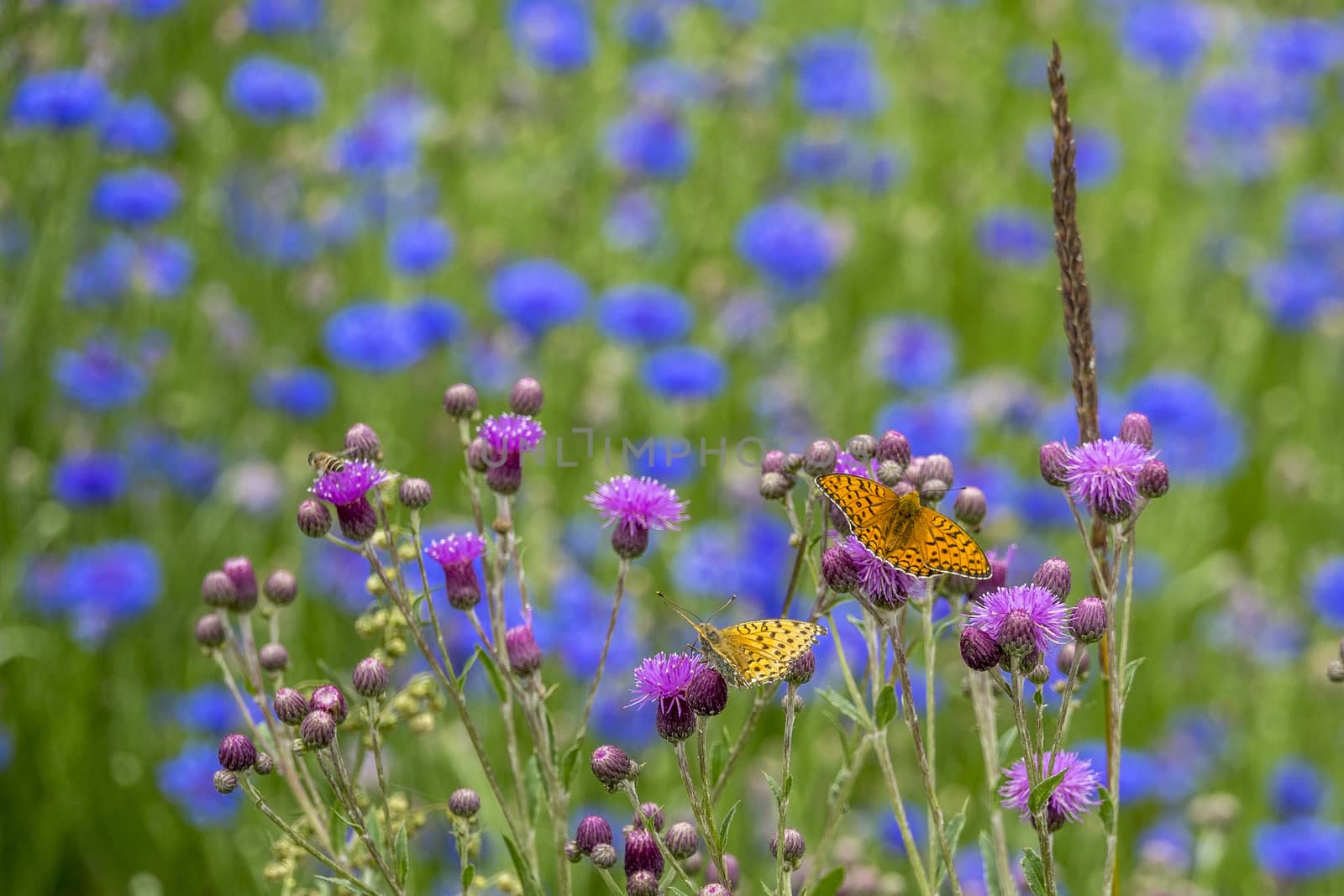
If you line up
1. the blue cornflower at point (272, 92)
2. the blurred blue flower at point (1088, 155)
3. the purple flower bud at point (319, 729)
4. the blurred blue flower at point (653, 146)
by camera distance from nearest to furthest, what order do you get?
1. the purple flower bud at point (319, 729)
2. the blue cornflower at point (272, 92)
3. the blurred blue flower at point (653, 146)
4. the blurred blue flower at point (1088, 155)

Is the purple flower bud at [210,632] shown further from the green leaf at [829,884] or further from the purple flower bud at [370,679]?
the green leaf at [829,884]

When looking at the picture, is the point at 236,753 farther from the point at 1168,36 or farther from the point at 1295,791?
the point at 1168,36

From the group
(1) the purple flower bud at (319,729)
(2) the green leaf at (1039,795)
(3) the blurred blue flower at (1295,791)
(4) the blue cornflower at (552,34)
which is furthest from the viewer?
(4) the blue cornflower at (552,34)

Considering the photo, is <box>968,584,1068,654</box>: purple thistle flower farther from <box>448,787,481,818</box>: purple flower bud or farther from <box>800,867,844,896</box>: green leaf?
<box>448,787,481,818</box>: purple flower bud

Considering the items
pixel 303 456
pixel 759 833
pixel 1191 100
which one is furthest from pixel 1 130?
pixel 1191 100

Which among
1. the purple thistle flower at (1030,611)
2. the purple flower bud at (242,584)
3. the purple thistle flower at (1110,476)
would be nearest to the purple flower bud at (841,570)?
the purple thistle flower at (1030,611)

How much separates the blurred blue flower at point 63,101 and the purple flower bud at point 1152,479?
107 inches

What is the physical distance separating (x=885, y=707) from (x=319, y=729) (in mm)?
509

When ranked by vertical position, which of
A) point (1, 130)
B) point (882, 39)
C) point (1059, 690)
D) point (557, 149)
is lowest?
point (1059, 690)

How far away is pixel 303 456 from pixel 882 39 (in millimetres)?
3264

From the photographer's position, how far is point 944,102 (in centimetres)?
480

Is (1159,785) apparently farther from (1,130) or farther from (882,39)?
(882,39)

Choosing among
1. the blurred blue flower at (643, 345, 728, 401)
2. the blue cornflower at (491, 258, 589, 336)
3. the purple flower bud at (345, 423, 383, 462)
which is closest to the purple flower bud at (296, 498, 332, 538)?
the purple flower bud at (345, 423, 383, 462)

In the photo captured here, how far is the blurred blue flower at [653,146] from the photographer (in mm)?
4191
